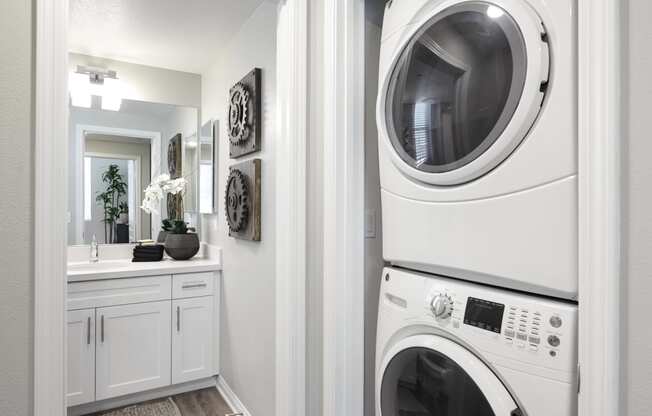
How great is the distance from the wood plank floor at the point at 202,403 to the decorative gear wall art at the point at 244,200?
114 cm

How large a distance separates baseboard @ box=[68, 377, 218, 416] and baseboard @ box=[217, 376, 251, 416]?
0.11 m

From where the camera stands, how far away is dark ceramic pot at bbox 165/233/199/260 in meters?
2.93

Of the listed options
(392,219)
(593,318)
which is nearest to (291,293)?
(392,219)

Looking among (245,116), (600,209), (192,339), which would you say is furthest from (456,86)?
(192,339)

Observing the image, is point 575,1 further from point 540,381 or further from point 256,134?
point 256,134

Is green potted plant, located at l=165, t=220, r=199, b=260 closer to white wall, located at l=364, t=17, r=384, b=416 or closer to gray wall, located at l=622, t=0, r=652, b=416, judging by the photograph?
white wall, located at l=364, t=17, r=384, b=416

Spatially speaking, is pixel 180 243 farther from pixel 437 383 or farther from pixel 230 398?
pixel 437 383

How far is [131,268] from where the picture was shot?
8.61 feet

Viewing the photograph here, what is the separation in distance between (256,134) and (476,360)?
67.6 inches

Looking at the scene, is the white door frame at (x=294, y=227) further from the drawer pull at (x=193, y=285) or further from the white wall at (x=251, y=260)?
the drawer pull at (x=193, y=285)

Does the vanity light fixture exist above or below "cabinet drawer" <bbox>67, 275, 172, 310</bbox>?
above

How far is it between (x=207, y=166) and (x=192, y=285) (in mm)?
929

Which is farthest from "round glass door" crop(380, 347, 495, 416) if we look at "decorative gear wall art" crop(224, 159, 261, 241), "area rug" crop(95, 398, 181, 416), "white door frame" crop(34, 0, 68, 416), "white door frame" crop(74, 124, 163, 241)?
"white door frame" crop(74, 124, 163, 241)

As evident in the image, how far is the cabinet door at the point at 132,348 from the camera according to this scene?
2.48 meters
